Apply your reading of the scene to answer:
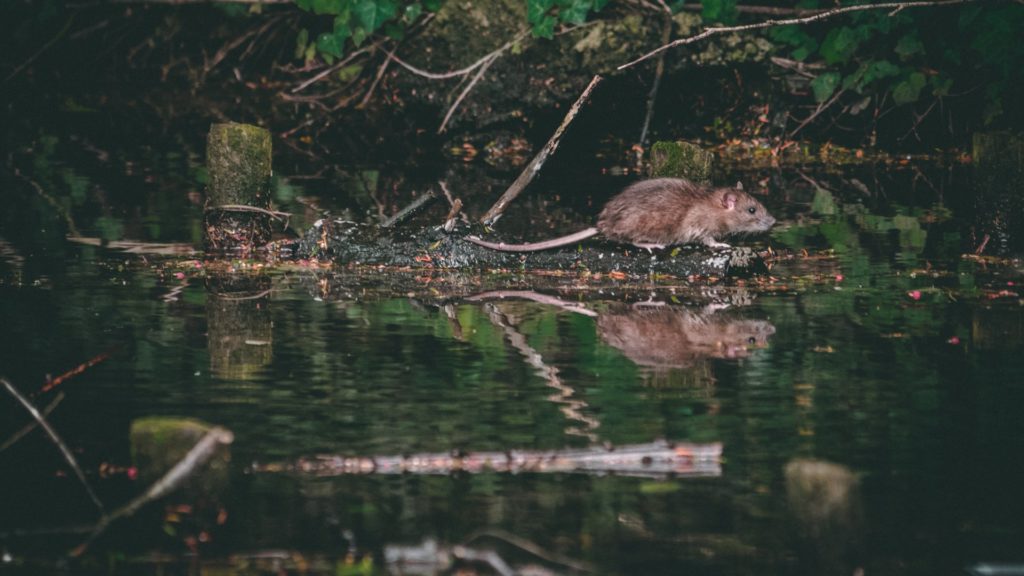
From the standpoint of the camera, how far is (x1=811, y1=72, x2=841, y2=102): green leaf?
1934 centimetres

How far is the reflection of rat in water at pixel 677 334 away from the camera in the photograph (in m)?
8.87

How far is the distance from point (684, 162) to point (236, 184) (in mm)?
3260

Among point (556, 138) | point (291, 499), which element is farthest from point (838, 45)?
point (291, 499)

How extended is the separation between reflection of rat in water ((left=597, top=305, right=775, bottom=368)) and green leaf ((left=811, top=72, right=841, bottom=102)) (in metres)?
9.85

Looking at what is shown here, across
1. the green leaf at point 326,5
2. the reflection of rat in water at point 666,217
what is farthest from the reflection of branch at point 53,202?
the green leaf at point 326,5

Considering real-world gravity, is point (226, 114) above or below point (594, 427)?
above

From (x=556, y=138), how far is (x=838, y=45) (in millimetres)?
7863

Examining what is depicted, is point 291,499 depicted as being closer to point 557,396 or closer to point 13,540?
point 13,540

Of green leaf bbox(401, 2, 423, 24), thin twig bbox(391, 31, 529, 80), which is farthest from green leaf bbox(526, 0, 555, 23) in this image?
green leaf bbox(401, 2, 423, 24)

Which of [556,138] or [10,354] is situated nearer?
[10,354]

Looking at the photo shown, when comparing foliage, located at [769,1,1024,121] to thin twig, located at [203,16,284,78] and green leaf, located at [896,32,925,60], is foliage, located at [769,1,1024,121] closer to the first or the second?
green leaf, located at [896,32,925,60]

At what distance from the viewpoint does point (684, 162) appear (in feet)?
40.2

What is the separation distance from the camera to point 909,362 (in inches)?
346

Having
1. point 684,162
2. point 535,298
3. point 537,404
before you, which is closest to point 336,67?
point 684,162
